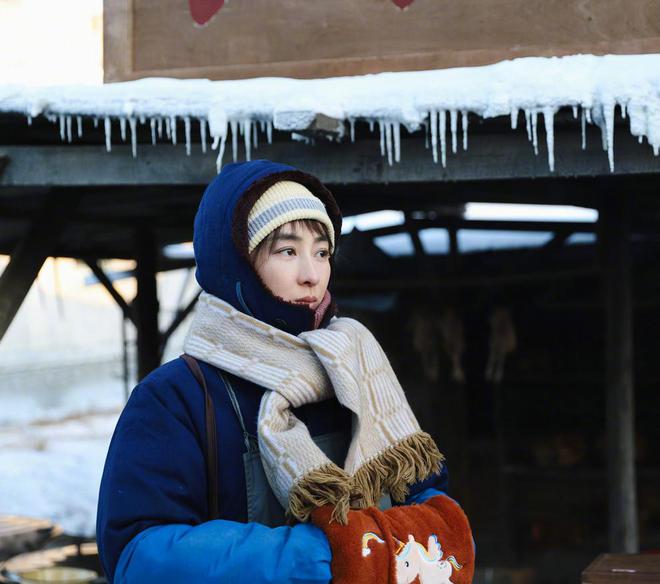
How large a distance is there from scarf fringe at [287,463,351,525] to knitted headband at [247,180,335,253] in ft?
1.48

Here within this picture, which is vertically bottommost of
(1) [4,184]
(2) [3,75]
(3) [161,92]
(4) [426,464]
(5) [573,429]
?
(5) [573,429]

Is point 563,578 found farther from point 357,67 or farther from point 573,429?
point 357,67

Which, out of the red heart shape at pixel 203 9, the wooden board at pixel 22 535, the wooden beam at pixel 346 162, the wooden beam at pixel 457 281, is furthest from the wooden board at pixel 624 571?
the wooden beam at pixel 457 281

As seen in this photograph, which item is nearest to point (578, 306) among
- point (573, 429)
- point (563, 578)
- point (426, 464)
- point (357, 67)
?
point (573, 429)

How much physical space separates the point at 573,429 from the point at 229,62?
564 cm

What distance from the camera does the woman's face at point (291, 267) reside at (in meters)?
1.84

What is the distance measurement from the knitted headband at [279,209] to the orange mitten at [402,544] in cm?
53

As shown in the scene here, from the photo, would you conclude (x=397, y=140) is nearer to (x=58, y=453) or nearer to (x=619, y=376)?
(x=619, y=376)

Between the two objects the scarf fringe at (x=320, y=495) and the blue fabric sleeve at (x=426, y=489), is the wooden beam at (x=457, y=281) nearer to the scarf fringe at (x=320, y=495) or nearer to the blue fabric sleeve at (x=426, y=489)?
the blue fabric sleeve at (x=426, y=489)

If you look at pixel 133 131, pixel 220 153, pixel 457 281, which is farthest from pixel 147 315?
pixel 220 153

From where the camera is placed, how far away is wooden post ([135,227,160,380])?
283 inches

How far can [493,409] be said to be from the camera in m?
9.39

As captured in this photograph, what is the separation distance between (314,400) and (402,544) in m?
0.31

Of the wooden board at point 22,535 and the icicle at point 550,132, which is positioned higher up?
the icicle at point 550,132
